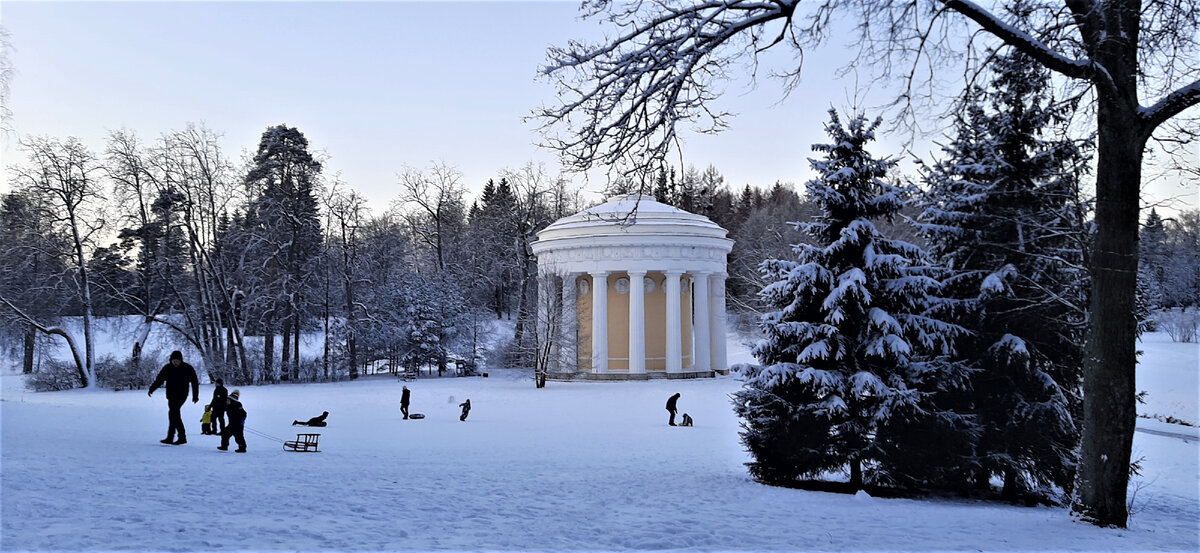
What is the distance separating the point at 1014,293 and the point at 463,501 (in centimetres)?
966

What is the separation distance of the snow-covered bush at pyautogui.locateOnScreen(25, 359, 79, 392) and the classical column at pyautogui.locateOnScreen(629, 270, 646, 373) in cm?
2455

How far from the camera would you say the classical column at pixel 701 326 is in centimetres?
4048

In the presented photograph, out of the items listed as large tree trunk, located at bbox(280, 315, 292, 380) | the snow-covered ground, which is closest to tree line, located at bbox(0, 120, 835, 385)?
large tree trunk, located at bbox(280, 315, 292, 380)

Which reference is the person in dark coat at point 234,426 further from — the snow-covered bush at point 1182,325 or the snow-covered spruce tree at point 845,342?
the snow-covered bush at point 1182,325

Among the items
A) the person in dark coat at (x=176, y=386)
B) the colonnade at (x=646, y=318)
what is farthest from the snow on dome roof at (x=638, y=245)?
the person in dark coat at (x=176, y=386)

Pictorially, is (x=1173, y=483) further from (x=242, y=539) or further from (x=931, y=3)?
(x=242, y=539)

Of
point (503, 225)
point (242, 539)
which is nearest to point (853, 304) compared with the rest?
point (242, 539)

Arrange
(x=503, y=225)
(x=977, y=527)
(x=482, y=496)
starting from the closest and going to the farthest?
(x=977, y=527) < (x=482, y=496) < (x=503, y=225)

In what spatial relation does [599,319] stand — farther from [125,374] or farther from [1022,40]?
[1022,40]

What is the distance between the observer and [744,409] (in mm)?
14109

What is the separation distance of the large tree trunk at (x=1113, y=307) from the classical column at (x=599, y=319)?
31.0m

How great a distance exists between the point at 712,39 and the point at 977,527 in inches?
240

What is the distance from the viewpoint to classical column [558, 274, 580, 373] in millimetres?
38719

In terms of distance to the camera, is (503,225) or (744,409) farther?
(503,225)
